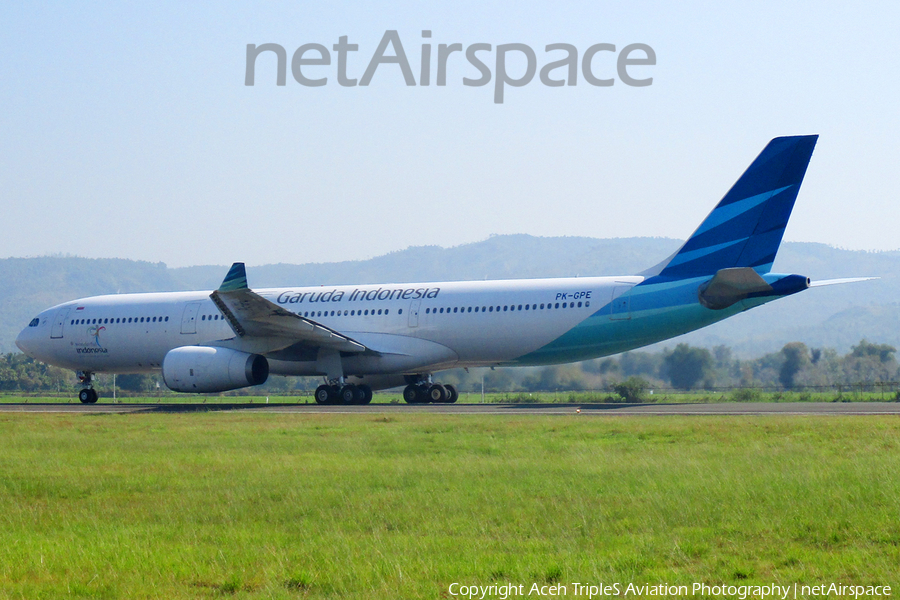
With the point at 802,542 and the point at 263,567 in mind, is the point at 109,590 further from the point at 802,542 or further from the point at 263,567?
the point at 802,542

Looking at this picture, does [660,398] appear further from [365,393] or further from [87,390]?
[87,390]

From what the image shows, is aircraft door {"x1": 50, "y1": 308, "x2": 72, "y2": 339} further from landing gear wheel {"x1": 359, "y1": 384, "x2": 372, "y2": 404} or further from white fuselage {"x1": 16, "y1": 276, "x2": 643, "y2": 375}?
landing gear wheel {"x1": 359, "y1": 384, "x2": 372, "y2": 404}

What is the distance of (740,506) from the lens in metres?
9.14

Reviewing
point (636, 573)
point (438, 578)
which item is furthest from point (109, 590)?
point (636, 573)

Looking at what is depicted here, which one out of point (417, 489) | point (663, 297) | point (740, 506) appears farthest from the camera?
point (663, 297)

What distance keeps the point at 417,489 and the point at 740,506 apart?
347 cm

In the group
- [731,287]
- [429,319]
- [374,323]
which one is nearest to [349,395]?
[374,323]

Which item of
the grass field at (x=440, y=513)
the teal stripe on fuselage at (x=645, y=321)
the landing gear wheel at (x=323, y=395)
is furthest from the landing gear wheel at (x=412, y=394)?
the grass field at (x=440, y=513)

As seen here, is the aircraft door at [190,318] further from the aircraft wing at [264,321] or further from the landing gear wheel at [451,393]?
the landing gear wheel at [451,393]

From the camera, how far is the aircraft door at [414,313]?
3150 cm

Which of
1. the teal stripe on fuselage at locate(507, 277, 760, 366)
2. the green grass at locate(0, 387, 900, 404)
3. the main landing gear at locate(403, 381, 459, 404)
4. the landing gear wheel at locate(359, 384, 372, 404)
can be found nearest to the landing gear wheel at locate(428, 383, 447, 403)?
the main landing gear at locate(403, 381, 459, 404)

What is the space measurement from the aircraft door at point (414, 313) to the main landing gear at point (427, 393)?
A: 2968 millimetres

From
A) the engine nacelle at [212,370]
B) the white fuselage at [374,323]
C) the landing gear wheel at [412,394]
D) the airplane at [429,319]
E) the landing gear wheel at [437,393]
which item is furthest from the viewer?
the landing gear wheel at [412,394]

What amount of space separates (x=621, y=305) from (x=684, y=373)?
20.0m
